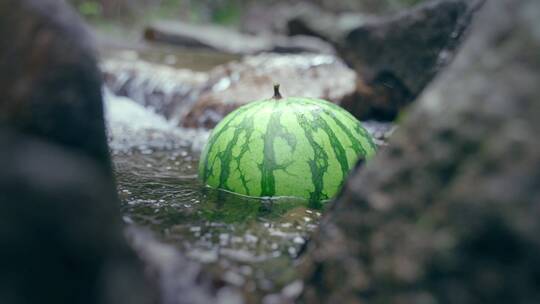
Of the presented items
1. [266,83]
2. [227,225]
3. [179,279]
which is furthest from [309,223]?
[266,83]

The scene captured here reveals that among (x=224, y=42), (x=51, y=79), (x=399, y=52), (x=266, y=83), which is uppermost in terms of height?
(x=224, y=42)

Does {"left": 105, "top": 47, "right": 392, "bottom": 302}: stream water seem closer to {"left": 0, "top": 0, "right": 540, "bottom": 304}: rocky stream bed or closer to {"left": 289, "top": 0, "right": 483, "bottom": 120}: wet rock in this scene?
{"left": 0, "top": 0, "right": 540, "bottom": 304}: rocky stream bed

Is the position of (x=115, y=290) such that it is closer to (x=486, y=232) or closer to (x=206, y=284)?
(x=206, y=284)

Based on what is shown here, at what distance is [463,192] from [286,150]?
1.62m

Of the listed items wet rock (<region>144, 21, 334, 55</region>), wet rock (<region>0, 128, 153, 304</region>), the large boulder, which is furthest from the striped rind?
wet rock (<region>144, 21, 334, 55</region>)

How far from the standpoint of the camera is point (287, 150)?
2988 millimetres

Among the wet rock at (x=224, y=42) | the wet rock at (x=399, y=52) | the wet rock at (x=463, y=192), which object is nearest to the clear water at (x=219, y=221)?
the wet rock at (x=463, y=192)

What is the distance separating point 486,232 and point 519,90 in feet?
1.03

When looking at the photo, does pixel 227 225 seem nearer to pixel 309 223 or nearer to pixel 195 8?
pixel 309 223

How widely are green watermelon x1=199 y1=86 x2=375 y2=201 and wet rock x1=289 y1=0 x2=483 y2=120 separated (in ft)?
8.69

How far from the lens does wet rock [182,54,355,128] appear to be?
19.0 feet

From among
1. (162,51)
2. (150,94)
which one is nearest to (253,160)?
(150,94)

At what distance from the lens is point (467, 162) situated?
143 centimetres

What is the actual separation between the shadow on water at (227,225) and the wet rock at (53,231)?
0.56 metres
